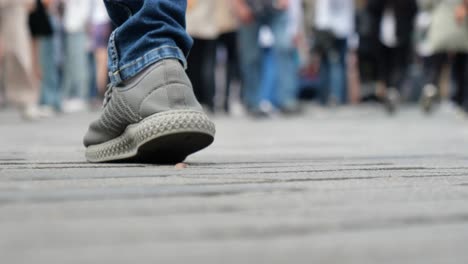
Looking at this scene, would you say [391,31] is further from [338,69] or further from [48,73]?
[48,73]

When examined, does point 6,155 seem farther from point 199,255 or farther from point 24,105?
point 24,105

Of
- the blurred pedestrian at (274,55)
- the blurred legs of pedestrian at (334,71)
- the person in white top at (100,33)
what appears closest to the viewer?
the blurred pedestrian at (274,55)

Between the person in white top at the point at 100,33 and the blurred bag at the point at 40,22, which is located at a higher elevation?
the blurred bag at the point at 40,22

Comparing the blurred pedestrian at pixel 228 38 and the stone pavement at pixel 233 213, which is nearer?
the stone pavement at pixel 233 213

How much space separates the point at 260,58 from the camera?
900cm

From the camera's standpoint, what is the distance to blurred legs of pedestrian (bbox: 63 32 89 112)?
10.4 m

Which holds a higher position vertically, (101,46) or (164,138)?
(164,138)

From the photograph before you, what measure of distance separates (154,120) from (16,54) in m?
4.57

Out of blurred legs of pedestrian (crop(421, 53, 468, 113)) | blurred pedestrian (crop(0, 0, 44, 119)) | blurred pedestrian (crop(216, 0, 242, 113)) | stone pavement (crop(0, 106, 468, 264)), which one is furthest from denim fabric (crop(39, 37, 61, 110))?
stone pavement (crop(0, 106, 468, 264))

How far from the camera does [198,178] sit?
85.0 inches

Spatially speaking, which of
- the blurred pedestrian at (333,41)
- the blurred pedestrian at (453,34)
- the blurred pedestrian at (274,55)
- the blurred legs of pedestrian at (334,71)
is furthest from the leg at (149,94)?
the blurred legs of pedestrian at (334,71)

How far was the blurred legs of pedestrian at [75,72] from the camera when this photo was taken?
10.4m

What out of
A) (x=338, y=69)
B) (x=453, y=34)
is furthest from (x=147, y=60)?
(x=338, y=69)

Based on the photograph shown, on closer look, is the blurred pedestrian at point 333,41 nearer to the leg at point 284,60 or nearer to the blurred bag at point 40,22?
the leg at point 284,60
